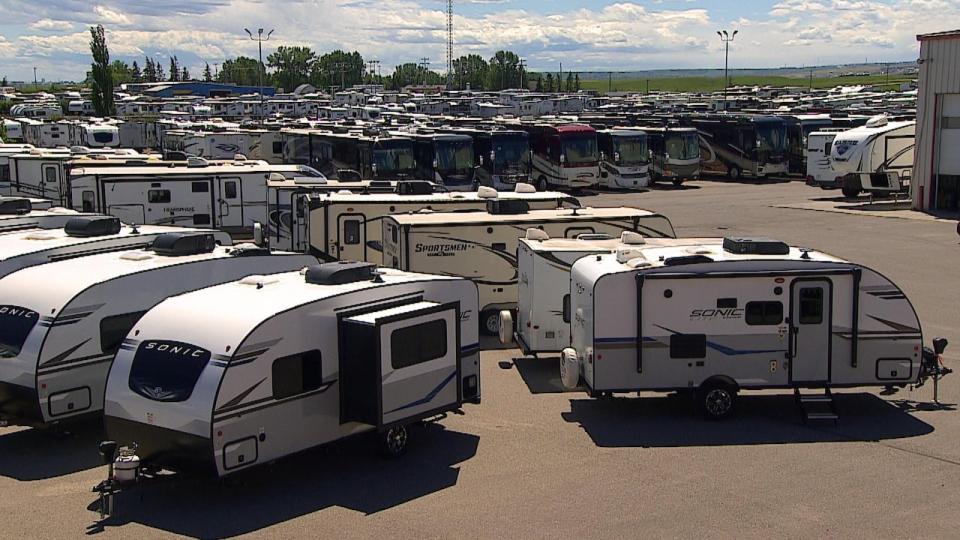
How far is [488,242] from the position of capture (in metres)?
19.8

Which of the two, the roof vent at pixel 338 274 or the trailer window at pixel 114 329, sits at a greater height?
the roof vent at pixel 338 274

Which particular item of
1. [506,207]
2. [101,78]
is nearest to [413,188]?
[506,207]

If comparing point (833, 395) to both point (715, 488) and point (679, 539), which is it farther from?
point (679, 539)

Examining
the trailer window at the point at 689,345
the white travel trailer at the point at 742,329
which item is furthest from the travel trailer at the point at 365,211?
the trailer window at the point at 689,345

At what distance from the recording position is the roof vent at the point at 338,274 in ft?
42.2

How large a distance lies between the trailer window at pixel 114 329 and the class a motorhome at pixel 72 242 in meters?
3.05

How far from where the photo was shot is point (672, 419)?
14.5 m

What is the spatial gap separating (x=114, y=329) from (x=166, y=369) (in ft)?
8.57

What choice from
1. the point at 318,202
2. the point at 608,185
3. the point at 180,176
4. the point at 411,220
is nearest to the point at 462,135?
the point at 608,185

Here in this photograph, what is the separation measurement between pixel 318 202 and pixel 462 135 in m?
19.9

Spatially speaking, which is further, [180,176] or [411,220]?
[180,176]

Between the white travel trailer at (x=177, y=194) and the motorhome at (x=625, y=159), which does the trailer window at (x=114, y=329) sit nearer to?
the white travel trailer at (x=177, y=194)

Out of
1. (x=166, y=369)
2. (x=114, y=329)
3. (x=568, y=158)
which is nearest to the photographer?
(x=166, y=369)

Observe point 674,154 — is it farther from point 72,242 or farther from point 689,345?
point 689,345
